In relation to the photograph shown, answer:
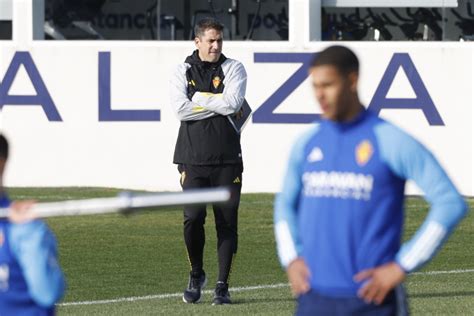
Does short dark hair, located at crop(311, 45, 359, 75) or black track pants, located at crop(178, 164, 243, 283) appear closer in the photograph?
short dark hair, located at crop(311, 45, 359, 75)

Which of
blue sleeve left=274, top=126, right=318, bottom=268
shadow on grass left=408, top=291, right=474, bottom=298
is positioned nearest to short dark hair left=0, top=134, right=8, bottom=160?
blue sleeve left=274, top=126, right=318, bottom=268

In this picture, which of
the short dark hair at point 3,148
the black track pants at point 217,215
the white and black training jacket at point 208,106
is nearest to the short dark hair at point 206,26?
the white and black training jacket at point 208,106

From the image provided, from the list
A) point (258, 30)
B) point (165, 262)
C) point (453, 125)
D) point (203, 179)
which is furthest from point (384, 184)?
point (258, 30)

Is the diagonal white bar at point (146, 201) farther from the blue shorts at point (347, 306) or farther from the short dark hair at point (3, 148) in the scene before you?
the blue shorts at point (347, 306)

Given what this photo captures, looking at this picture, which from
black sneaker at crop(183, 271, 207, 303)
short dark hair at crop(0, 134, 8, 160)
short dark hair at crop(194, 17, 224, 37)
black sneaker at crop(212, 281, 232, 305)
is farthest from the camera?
black sneaker at crop(183, 271, 207, 303)

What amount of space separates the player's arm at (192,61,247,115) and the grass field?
5.15 ft

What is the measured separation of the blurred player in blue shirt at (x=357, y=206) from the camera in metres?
6.70

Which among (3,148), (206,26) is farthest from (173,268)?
(3,148)

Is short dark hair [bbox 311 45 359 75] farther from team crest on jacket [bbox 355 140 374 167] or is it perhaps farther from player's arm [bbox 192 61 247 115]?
player's arm [bbox 192 61 247 115]

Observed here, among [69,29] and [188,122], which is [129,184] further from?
[188,122]

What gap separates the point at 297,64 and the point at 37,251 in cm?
1722

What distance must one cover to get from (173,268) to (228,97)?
3259mm

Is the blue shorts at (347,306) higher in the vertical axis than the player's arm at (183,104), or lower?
lower

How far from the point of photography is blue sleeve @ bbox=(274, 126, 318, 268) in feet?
22.9
